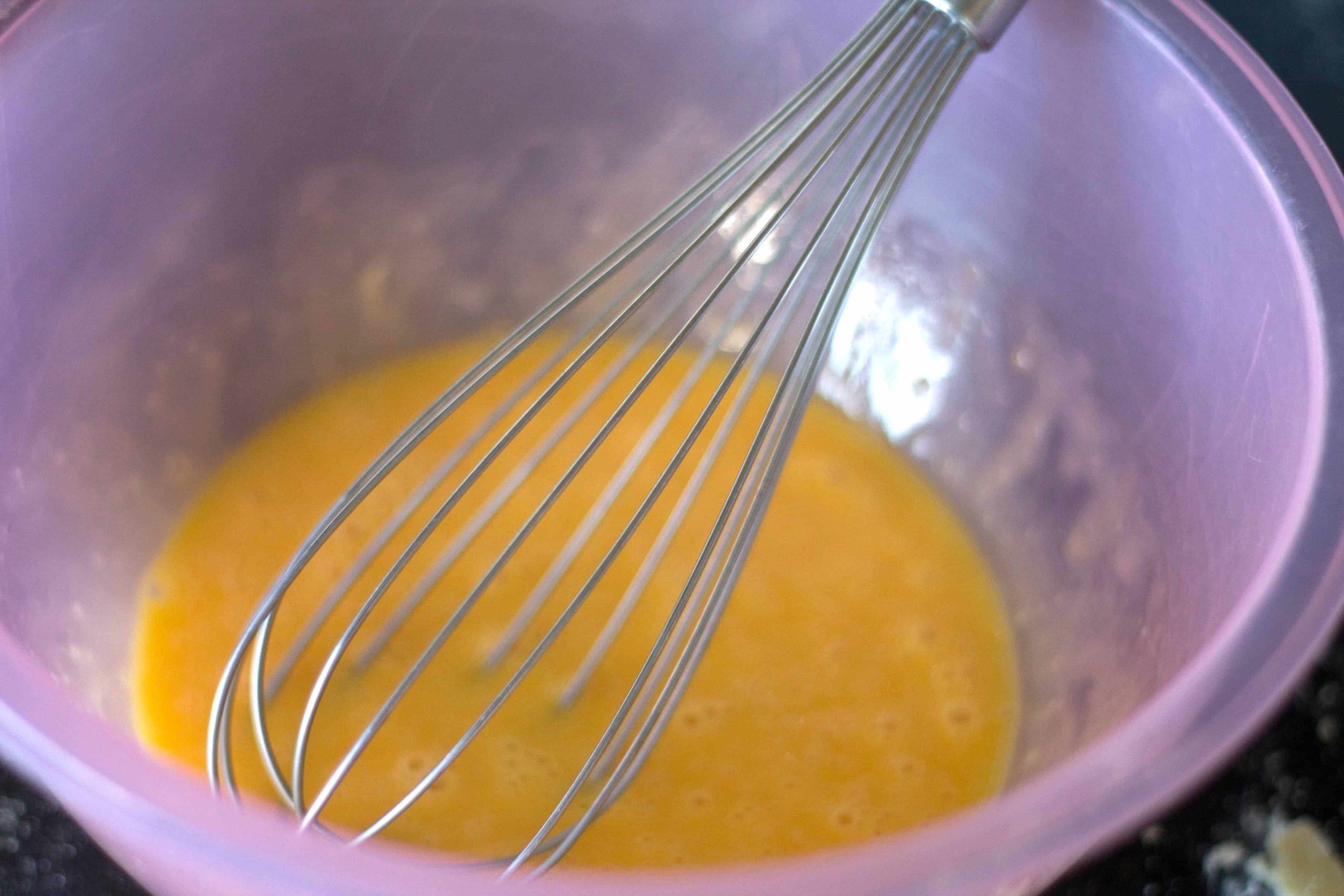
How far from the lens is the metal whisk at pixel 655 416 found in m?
0.46

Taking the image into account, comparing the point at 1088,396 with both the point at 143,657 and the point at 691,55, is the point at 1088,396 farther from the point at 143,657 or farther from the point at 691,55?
the point at 143,657

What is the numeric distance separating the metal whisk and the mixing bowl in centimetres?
4

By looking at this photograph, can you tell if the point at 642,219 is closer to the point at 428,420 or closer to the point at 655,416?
the point at 655,416

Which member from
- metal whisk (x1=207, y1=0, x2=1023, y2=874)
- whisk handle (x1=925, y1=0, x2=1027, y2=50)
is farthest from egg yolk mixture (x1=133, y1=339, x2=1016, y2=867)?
whisk handle (x1=925, y1=0, x2=1027, y2=50)

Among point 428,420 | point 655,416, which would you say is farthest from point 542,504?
point 655,416

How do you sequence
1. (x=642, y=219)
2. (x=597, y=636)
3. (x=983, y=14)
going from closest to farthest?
1. (x=983, y=14)
2. (x=597, y=636)
3. (x=642, y=219)

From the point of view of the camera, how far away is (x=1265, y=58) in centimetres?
63

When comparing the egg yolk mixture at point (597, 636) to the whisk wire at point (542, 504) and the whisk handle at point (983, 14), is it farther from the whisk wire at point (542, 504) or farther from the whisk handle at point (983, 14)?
the whisk handle at point (983, 14)

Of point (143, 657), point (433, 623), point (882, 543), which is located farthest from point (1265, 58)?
point (143, 657)

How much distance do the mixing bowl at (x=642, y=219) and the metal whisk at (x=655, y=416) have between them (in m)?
0.04

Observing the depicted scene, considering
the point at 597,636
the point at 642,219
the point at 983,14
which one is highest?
the point at 983,14

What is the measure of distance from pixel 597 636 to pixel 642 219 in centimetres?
23

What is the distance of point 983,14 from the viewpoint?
1.55 feet

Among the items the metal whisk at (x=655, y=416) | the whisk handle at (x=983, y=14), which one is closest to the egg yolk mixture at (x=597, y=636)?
the metal whisk at (x=655, y=416)
